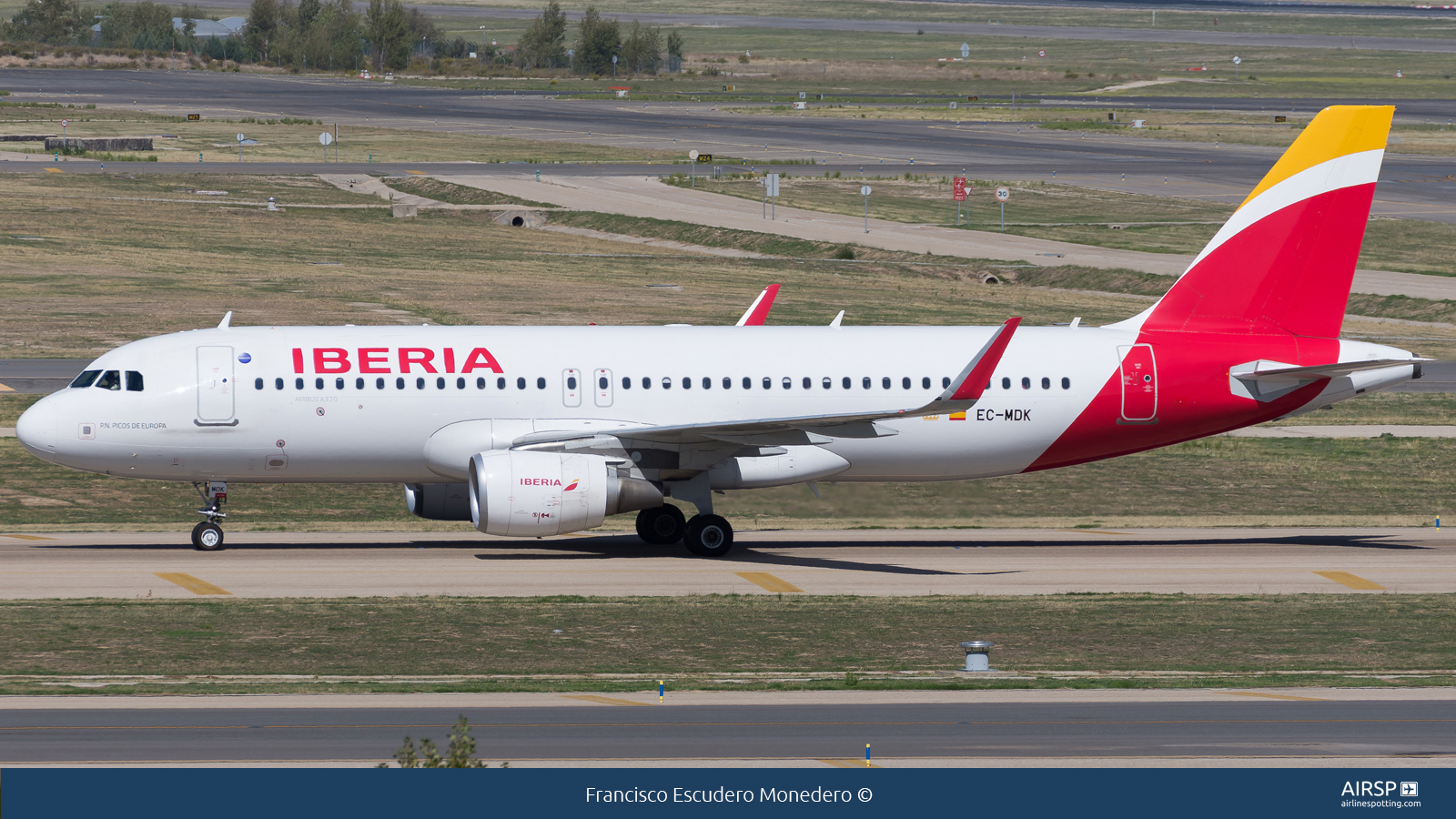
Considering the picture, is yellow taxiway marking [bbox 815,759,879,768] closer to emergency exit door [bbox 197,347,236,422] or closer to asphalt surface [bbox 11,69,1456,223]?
emergency exit door [bbox 197,347,236,422]

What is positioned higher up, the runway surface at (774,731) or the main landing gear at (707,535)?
the runway surface at (774,731)

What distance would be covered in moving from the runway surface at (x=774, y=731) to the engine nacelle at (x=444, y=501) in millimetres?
12333

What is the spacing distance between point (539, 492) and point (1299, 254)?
17.5 m

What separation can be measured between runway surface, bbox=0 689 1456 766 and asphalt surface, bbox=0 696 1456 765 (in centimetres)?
4

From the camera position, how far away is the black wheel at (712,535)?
36344 millimetres

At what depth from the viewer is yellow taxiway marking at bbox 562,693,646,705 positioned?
2400 centimetres

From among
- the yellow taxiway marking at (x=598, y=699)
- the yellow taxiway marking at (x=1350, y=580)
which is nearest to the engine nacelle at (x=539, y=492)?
the yellow taxiway marking at (x=598, y=699)

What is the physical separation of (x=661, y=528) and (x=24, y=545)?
13.6m

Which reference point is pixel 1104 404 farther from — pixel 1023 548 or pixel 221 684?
pixel 221 684

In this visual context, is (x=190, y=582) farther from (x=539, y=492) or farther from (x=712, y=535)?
(x=712, y=535)

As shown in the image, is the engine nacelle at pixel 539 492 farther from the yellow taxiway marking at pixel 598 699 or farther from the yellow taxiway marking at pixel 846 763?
the yellow taxiway marking at pixel 846 763

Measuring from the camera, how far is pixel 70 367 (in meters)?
60.1

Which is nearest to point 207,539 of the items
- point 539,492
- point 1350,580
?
point 539,492
